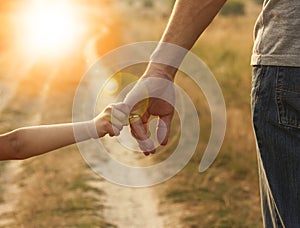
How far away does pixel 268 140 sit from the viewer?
8.27 feet

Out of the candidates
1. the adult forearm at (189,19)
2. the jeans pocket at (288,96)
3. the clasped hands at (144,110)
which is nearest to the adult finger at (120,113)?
the clasped hands at (144,110)

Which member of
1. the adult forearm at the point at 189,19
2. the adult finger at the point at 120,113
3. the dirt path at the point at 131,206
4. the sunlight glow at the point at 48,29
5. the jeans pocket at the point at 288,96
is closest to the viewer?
the jeans pocket at the point at 288,96

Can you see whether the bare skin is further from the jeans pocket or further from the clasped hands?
the jeans pocket

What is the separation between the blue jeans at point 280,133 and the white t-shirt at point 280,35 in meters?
0.03

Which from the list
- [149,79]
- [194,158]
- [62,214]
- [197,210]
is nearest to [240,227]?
[197,210]

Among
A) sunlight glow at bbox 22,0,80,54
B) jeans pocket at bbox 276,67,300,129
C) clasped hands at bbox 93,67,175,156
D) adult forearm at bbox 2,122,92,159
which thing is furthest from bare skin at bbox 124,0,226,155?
sunlight glow at bbox 22,0,80,54

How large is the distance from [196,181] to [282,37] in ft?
18.3

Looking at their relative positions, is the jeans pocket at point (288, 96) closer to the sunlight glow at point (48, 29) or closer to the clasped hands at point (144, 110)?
the clasped hands at point (144, 110)

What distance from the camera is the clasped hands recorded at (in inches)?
114

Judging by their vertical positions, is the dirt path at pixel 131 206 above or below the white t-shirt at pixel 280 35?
below

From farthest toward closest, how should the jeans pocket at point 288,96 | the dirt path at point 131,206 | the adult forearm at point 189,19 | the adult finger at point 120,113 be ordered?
the dirt path at point 131,206 < the adult finger at point 120,113 < the adult forearm at point 189,19 < the jeans pocket at point 288,96

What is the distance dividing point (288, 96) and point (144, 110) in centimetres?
67

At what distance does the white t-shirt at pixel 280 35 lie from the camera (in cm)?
245

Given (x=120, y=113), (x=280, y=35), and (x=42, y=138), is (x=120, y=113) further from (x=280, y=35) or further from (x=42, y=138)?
(x=280, y=35)
